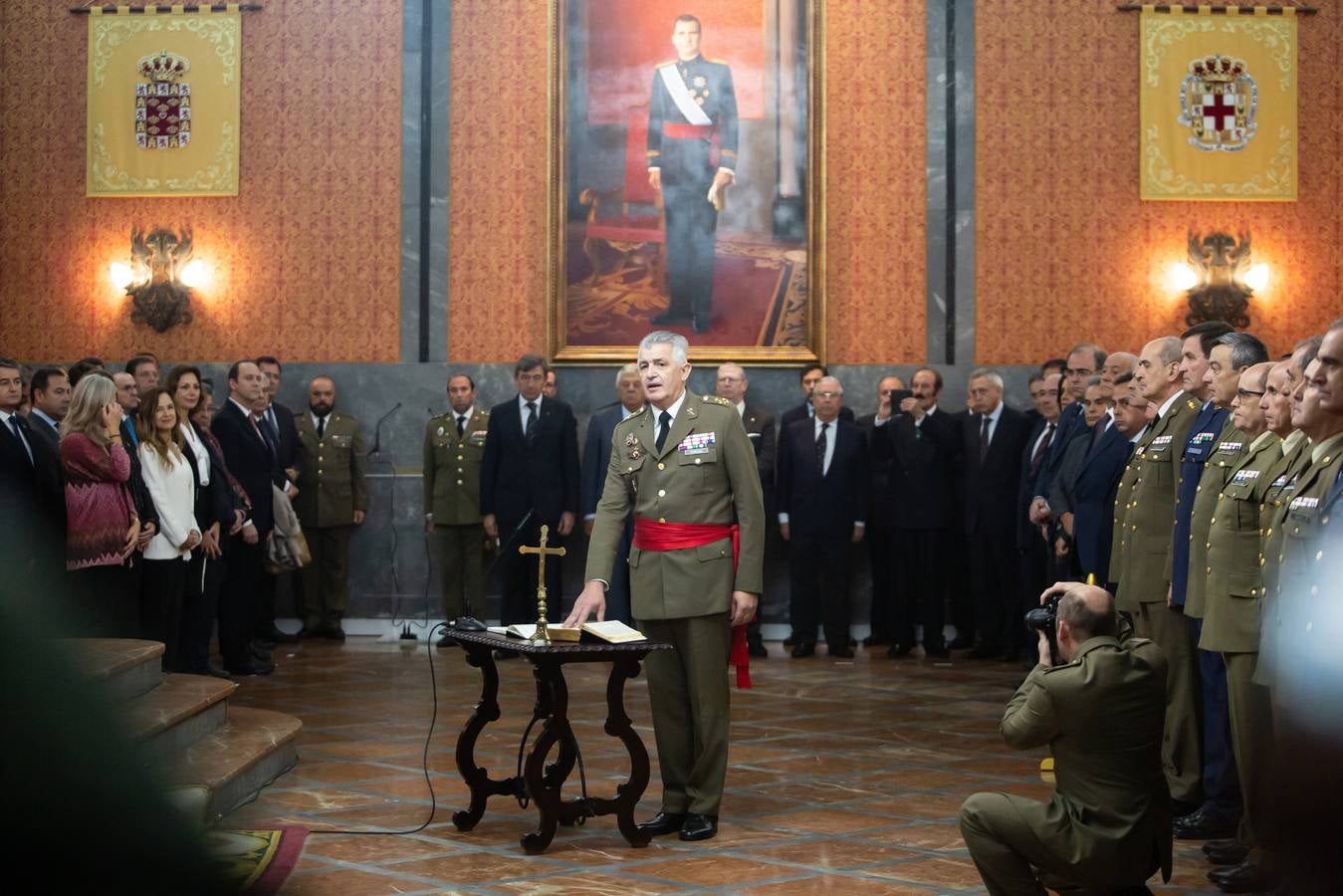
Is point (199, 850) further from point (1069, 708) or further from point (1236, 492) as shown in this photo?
point (1236, 492)

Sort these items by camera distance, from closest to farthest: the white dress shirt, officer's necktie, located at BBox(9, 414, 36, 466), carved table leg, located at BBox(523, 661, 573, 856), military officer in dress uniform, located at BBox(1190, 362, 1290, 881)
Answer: military officer in dress uniform, located at BBox(1190, 362, 1290, 881), carved table leg, located at BBox(523, 661, 573, 856), officer's necktie, located at BBox(9, 414, 36, 466), the white dress shirt

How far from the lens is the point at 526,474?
953cm

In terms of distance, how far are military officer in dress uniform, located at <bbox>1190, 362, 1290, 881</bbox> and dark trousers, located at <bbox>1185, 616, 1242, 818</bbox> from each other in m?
0.25

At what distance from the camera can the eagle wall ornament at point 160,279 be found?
10547mm

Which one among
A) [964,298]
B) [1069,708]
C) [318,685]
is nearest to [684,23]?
[964,298]

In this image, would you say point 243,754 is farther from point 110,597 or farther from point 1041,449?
point 1041,449

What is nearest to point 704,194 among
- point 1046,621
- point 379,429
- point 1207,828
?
point 379,429

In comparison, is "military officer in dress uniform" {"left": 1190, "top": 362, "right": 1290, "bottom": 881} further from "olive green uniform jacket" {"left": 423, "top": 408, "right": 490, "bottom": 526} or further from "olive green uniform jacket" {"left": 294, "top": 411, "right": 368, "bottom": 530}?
"olive green uniform jacket" {"left": 294, "top": 411, "right": 368, "bottom": 530}

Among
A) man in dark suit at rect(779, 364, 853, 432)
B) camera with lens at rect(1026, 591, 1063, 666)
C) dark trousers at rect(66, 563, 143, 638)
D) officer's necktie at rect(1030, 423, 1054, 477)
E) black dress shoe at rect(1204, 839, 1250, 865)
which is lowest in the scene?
black dress shoe at rect(1204, 839, 1250, 865)

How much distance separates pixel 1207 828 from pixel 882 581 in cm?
515

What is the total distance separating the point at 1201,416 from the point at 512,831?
2473mm

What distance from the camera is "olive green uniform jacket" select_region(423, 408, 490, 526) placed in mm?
9805

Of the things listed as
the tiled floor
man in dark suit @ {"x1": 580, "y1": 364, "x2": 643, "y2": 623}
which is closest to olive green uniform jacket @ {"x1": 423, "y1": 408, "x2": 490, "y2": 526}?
man in dark suit @ {"x1": 580, "y1": 364, "x2": 643, "y2": 623}

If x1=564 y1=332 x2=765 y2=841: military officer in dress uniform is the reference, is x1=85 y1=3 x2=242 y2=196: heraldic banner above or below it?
above
